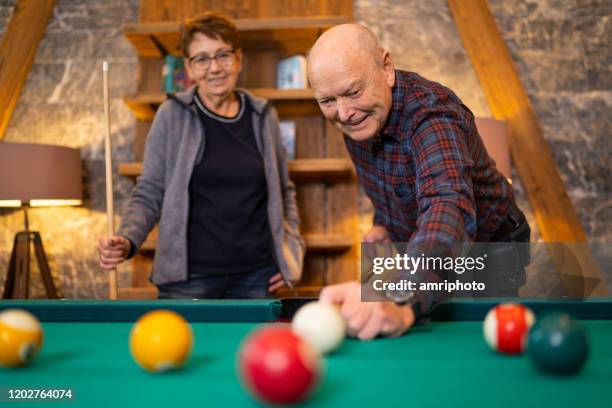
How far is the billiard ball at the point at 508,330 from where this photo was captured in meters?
0.96

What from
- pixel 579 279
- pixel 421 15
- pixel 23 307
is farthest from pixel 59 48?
pixel 579 279

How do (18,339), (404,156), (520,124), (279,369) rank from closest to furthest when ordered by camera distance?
(279,369) < (18,339) < (404,156) < (520,124)

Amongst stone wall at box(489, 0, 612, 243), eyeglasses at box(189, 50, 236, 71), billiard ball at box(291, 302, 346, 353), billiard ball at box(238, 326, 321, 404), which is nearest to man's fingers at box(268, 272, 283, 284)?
eyeglasses at box(189, 50, 236, 71)

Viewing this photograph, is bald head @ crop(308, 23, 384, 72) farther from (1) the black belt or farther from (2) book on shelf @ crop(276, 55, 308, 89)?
(2) book on shelf @ crop(276, 55, 308, 89)

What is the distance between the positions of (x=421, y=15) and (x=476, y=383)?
2.77 m

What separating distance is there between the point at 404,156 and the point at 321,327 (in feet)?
2.54

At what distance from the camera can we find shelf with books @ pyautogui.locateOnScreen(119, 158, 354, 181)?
2.82 meters

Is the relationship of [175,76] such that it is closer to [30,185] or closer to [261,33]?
[261,33]

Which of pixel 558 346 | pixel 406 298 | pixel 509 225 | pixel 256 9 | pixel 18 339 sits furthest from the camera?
pixel 256 9

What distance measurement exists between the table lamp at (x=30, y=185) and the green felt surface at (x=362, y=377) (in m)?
1.82

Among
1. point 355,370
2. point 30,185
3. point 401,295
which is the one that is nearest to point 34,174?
point 30,185

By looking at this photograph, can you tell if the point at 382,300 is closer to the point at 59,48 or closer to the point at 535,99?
the point at 535,99

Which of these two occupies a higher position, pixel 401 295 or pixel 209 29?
pixel 209 29

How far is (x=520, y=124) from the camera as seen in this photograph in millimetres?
3078
